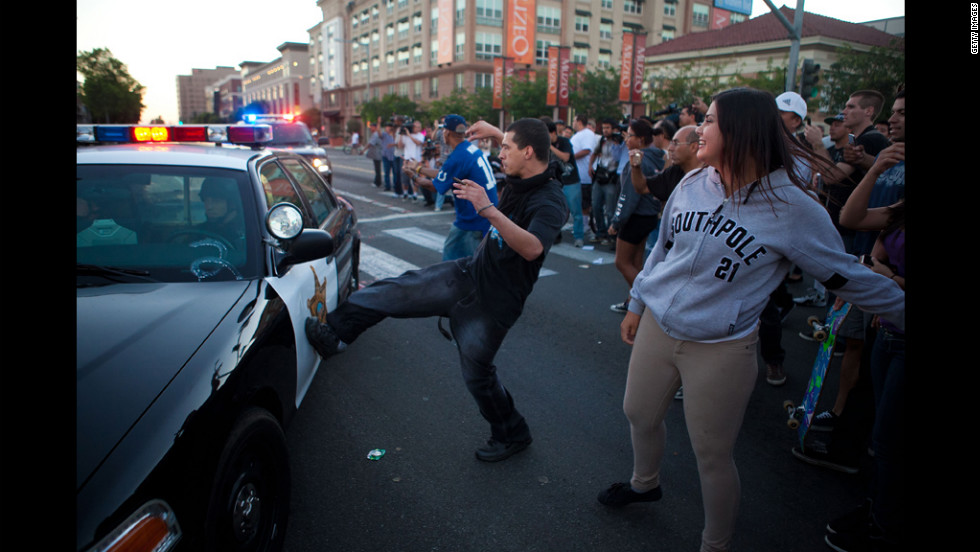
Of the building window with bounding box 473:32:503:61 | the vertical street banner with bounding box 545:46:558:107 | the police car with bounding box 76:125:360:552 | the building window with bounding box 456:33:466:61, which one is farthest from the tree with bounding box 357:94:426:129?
the police car with bounding box 76:125:360:552

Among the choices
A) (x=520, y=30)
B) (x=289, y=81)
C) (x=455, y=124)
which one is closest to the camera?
(x=455, y=124)

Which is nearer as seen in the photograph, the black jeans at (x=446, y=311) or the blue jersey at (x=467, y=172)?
the black jeans at (x=446, y=311)

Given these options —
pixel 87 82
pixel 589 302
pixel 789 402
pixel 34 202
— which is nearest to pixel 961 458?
pixel 789 402

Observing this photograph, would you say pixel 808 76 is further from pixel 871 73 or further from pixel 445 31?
pixel 445 31

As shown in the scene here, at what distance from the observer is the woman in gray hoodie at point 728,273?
6.44 ft


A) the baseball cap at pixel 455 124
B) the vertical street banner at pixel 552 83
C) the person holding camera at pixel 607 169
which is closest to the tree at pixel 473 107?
the vertical street banner at pixel 552 83

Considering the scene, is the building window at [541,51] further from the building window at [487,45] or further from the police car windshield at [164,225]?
the police car windshield at [164,225]

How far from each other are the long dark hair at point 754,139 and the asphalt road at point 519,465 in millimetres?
1544

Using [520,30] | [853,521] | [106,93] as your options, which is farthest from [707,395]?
[520,30]

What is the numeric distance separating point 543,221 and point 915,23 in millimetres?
1558

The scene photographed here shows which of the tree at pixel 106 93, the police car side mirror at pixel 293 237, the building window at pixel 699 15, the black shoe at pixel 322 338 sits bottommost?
the black shoe at pixel 322 338

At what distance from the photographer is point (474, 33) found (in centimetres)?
5528

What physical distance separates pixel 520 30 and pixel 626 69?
13.6 metres

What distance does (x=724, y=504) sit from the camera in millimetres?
2164
